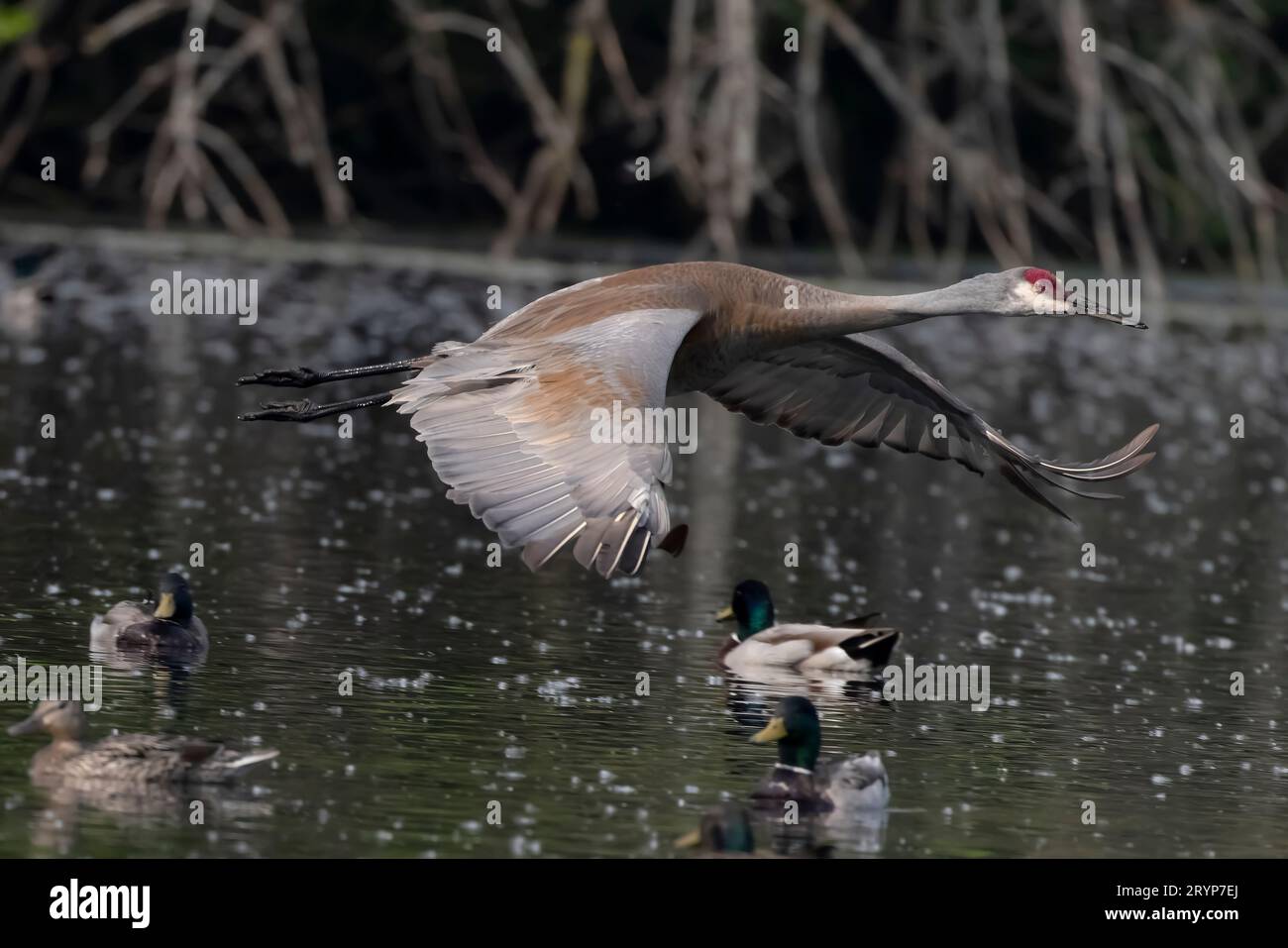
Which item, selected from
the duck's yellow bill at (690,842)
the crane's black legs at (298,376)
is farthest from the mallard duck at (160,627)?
the duck's yellow bill at (690,842)

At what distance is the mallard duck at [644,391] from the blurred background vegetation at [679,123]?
14629 mm

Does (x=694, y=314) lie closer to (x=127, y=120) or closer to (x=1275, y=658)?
(x=1275, y=658)

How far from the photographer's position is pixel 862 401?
1236 centimetres

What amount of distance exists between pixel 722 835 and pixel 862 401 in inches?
169

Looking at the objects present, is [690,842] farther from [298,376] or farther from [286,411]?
[298,376]

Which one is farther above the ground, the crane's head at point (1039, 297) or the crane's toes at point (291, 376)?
the crane's head at point (1039, 297)

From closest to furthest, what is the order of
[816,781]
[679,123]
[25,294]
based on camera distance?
[816,781] → [25,294] → [679,123]

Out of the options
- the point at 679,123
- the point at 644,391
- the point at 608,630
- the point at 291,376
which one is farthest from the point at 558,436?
the point at 679,123

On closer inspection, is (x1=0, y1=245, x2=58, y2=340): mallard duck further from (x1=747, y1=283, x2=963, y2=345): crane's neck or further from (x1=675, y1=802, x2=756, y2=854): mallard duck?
(x1=675, y1=802, x2=756, y2=854): mallard duck

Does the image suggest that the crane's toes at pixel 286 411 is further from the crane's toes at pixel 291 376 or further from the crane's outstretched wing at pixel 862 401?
the crane's outstretched wing at pixel 862 401

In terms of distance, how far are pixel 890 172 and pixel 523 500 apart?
2168 cm

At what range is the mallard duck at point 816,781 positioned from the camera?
364 inches
